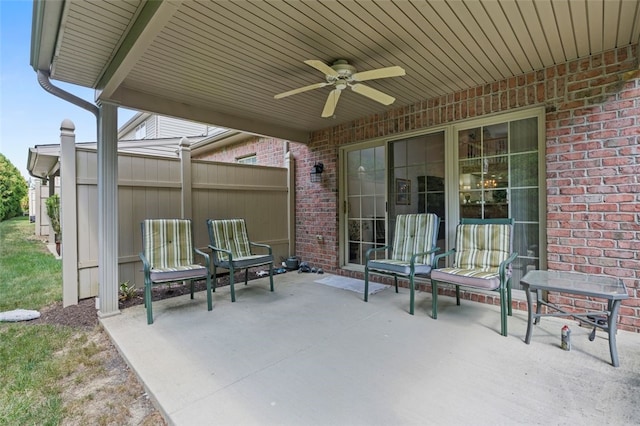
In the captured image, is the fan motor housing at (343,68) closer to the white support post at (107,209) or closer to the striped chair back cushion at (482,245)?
the striped chair back cushion at (482,245)

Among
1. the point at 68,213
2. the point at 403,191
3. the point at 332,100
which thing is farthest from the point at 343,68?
the point at 68,213

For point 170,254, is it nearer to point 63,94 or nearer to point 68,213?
point 68,213

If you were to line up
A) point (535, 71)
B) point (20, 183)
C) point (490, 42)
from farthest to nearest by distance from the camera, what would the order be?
point (20, 183) < point (535, 71) < point (490, 42)

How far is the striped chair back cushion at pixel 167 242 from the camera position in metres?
3.71

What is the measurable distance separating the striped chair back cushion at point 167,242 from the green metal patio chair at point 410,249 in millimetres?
2408

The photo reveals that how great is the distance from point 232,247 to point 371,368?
295cm

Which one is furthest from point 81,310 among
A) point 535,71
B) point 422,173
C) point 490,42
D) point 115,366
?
point 535,71

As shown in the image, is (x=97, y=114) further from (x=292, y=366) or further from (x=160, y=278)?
(x=292, y=366)

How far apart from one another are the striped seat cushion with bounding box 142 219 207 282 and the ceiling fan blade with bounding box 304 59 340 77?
2.51m

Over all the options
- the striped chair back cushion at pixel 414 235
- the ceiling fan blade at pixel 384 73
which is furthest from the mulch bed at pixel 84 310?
the ceiling fan blade at pixel 384 73

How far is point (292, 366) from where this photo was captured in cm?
222

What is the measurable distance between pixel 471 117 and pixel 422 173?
3.17 ft

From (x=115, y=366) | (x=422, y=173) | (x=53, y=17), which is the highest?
(x=53, y=17)

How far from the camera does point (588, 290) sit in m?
2.31
